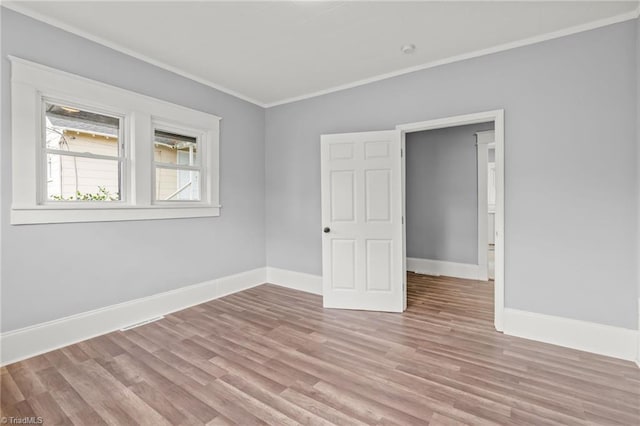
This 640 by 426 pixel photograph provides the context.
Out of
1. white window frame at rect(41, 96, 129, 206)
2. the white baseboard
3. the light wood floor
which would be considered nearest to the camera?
the light wood floor

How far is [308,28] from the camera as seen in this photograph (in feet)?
9.05

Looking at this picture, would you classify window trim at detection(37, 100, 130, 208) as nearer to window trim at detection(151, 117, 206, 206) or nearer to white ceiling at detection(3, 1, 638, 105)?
window trim at detection(151, 117, 206, 206)

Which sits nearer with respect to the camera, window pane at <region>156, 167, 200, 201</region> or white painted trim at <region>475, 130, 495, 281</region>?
window pane at <region>156, 167, 200, 201</region>

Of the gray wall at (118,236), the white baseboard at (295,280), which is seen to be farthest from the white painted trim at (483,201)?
the gray wall at (118,236)

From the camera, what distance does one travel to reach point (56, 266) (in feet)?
8.79

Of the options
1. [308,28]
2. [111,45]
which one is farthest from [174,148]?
[308,28]

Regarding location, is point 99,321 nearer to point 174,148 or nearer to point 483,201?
point 174,148

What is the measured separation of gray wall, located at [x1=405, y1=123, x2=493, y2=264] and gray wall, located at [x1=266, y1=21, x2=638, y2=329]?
1958mm

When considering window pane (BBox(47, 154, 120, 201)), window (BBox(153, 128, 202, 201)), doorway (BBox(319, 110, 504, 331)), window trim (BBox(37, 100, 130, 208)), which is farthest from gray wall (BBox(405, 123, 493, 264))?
window pane (BBox(47, 154, 120, 201))

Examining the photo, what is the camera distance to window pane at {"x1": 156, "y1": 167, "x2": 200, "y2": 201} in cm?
360

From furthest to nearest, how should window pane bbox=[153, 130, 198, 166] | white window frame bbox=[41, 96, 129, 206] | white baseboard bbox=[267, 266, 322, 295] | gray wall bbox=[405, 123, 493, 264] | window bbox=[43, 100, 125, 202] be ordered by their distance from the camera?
gray wall bbox=[405, 123, 493, 264]
white baseboard bbox=[267, 266, 322, 295]
window pane bbox=[153, 130, 198, 166]
window bbox=[43, 100, 125, 202]
white window frame bbox=[41, 96, 129, 206]

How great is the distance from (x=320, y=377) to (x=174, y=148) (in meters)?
3.08

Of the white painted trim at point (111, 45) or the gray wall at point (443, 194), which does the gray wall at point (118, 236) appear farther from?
the gray wall at point (443, 194)

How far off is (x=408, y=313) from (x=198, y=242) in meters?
2.69
